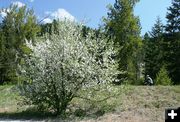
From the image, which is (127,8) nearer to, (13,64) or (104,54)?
(13,64)

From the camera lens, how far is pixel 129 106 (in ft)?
53.1

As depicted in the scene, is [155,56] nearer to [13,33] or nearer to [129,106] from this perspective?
[13,33]

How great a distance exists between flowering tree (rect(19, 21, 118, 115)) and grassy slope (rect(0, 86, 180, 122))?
0.95 m

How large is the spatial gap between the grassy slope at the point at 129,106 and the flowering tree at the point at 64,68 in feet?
3.13

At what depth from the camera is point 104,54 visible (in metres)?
16.2

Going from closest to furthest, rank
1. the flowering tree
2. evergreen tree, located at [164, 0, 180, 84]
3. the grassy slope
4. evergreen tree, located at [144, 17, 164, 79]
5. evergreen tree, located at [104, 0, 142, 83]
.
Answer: the grassy slope → the flowering tree → evergreen tree, located at [104, 0, 142, 83] → evergreen tree, located at [164, 0, 180, 84] → evergreen tree, located at [144, 17, 164, 79]

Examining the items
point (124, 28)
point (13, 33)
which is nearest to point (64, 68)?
point (124, 28)

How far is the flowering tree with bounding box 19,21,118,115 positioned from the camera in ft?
51.3

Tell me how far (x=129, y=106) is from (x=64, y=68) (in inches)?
127

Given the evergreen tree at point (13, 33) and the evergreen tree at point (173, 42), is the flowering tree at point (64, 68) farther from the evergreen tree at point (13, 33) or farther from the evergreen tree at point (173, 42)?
the evergreen tree at point (173, 42)

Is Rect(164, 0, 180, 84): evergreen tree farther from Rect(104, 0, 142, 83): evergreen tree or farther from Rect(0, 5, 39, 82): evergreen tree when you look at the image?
Rect(0, 5, 39, 82): evergreen tree

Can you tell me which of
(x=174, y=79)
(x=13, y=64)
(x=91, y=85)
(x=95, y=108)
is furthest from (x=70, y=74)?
(x=174, y=79)

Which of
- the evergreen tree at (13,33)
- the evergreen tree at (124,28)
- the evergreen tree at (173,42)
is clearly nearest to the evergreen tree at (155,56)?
the evergreen tree at (173,42)

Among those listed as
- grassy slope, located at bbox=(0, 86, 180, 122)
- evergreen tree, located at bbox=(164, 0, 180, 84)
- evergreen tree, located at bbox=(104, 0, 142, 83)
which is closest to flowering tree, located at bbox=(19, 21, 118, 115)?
grassy slope, located at bbox=(0, 86, 180, 122)
